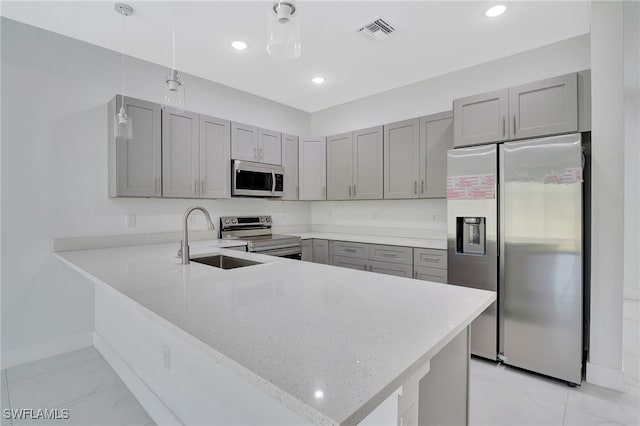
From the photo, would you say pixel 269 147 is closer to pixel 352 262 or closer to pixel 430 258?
pixel 352 262

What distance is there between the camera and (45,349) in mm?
2559

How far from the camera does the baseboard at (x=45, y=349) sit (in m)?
2.41

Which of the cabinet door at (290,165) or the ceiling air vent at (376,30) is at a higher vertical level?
the ceiling air vent at (376,30)

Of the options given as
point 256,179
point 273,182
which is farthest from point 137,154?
point 273,182

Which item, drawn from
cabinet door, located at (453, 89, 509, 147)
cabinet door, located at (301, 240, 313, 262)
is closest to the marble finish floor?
cabinet door, located at (301, 240, 313, 262)

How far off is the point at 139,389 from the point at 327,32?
3.03 m

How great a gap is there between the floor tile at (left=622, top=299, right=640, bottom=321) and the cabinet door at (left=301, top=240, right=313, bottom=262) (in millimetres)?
3757

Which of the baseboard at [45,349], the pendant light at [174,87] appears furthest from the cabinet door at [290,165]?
the baseboard at [45,349]

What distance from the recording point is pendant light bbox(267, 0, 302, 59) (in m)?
1.25

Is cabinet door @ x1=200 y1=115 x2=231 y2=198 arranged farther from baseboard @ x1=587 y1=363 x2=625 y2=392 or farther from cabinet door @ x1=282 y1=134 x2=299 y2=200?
baseboard @ x1=587 y1=363 x2=625 y2=392

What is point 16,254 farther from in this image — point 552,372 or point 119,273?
point 552,372

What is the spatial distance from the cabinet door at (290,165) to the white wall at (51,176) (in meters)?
1.66

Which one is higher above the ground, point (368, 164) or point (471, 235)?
point (368, 164)

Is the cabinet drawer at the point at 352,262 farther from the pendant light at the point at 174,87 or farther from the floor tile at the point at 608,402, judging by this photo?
the pendant light at the point at 174,87
